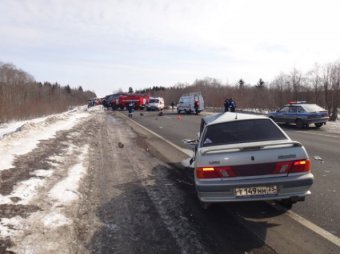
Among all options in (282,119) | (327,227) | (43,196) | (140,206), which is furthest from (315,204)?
(282,119)

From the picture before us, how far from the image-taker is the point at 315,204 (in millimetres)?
6625

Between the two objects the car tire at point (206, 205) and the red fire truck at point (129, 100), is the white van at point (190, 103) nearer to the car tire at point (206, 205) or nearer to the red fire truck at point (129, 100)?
the red fire truck at point (129, 100)

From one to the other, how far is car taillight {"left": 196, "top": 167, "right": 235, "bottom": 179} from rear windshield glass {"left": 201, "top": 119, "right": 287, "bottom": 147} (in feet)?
2.79

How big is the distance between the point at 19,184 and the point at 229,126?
417 cm

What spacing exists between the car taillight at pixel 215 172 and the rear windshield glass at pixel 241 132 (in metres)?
0.85

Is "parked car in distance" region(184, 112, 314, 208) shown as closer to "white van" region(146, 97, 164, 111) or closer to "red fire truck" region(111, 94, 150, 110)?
"white van" region(146, 97, 164, 111)

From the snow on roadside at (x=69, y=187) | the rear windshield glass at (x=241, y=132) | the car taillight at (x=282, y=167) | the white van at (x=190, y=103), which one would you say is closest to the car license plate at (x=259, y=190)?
the car taillight at (x=282, y=167)

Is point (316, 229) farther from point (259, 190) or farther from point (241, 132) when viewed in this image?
point (241, 132)

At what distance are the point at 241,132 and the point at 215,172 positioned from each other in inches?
50.7

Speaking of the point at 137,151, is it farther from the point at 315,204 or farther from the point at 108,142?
the point at 315,204

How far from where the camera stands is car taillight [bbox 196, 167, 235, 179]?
5.70 metres

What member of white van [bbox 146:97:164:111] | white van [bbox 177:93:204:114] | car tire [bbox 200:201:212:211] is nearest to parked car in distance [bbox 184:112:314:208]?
car tire [bbox 200:201:212:211]

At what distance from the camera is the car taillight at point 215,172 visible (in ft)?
18.7

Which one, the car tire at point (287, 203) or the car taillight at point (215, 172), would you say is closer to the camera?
the car taillight at point (215, 172)
